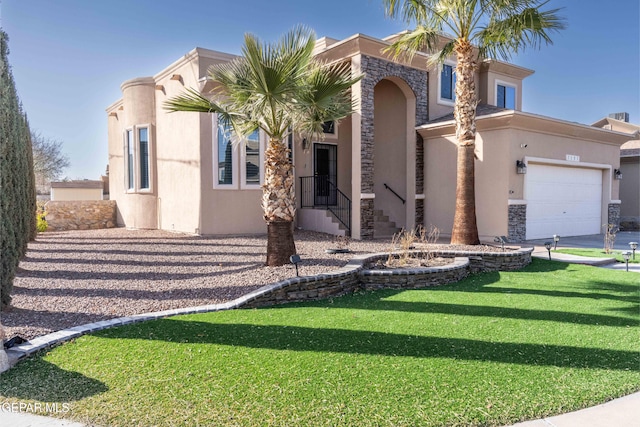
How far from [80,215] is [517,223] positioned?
17909 mm

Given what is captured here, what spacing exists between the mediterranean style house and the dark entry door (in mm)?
42

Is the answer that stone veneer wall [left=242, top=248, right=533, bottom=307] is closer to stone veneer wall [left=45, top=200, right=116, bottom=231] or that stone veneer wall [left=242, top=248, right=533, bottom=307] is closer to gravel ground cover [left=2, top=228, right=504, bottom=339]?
gravel ground cover [left=2, top=228, right=504, bottom=339]

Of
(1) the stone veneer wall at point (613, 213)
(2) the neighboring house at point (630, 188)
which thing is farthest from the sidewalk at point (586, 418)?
(2) the neighboring house at point (630, 188)

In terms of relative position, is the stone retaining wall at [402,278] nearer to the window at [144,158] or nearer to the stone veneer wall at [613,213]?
the window at [144,158]

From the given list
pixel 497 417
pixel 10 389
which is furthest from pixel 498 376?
pixel 10 389

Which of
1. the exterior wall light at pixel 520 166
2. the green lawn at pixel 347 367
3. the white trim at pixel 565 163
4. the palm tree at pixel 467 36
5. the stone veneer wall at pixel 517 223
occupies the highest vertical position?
the palm tree at pixel 467 36

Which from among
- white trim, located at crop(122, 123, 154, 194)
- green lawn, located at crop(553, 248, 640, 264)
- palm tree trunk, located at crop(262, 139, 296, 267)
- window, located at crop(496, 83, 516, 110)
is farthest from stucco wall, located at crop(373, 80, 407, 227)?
white trim, located at crop(122, 123, 154, 194)

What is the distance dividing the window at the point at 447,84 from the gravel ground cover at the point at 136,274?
712cm

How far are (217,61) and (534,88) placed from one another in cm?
1540

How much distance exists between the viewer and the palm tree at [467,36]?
10.1 m

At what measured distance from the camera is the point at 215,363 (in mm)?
4027

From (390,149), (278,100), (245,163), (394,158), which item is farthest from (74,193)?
(278,100)

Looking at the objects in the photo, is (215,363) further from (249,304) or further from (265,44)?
(265,44)

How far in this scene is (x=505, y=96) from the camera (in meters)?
18.7
